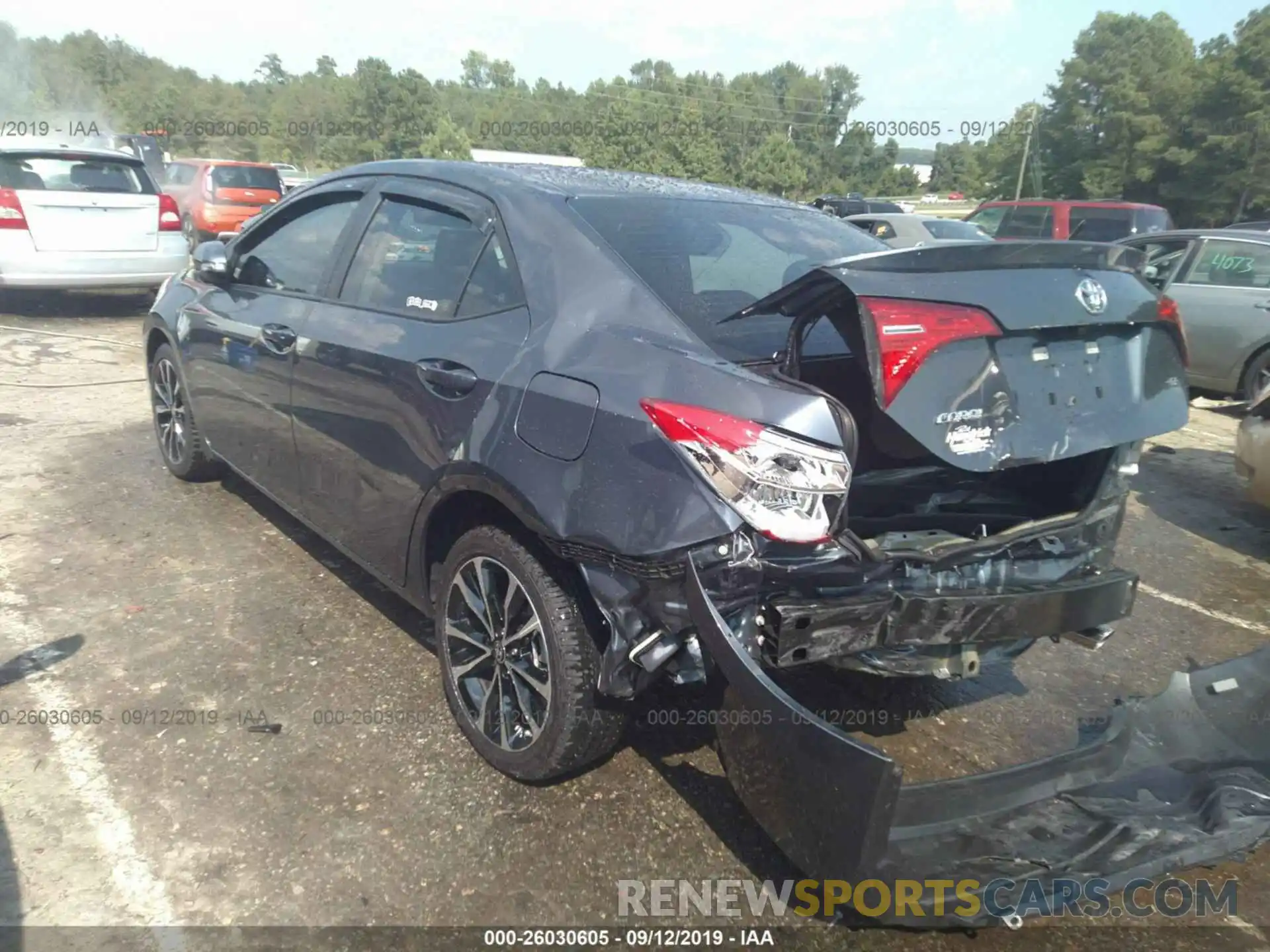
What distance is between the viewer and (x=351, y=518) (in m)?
3.39

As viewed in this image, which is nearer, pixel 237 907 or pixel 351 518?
pixel 237 907

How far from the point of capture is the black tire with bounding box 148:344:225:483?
4.85 meters

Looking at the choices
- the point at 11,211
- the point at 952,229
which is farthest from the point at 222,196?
the point at 952,229

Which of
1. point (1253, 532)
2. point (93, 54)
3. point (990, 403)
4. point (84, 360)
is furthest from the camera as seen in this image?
point (93, 54)

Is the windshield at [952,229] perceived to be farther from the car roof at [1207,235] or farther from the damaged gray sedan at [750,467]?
the damaged gray sedan at [750,467]

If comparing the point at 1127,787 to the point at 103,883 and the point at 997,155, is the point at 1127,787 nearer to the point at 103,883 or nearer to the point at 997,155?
the point at 103,883

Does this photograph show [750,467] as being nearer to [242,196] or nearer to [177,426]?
[177,426]

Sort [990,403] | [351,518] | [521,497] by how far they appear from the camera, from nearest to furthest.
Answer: [990,403] < [521,497] < [351,518]

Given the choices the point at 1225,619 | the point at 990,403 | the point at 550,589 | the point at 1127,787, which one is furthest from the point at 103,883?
the point at 1225,619

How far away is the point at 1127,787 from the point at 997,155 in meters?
60.2

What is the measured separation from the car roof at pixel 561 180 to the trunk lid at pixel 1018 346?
83 centimetres

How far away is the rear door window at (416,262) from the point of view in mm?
2939

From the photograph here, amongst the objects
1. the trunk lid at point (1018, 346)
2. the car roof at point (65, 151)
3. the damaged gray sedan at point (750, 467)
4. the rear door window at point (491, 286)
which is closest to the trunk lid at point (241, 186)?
the car roof at point (65, 151)

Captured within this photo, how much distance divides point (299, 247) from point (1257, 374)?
8045 millimetres
